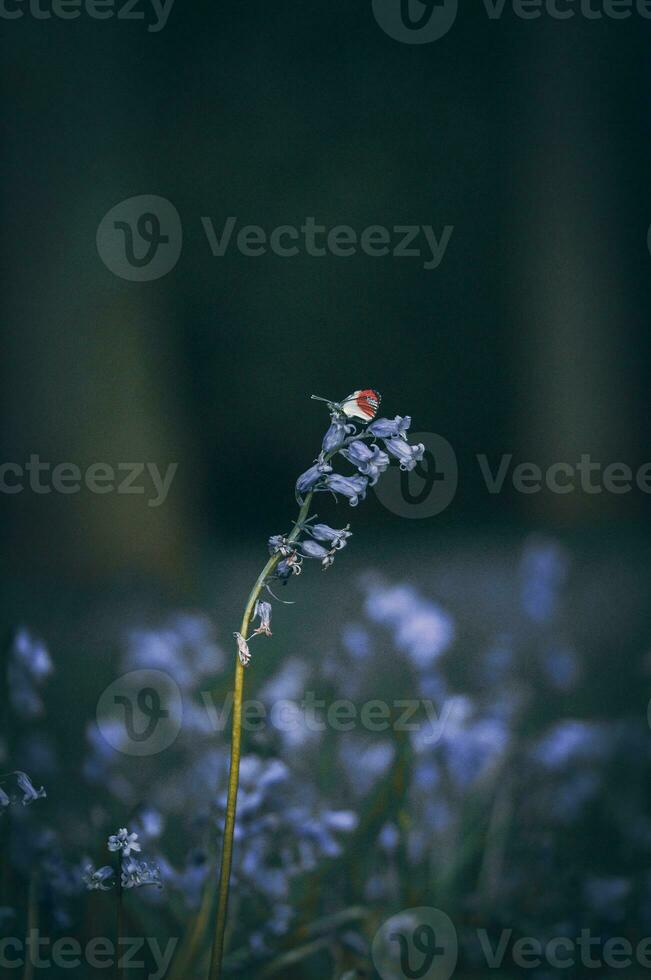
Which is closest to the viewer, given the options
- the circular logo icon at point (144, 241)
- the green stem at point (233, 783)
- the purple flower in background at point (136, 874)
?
the green stem at point (233, 783)

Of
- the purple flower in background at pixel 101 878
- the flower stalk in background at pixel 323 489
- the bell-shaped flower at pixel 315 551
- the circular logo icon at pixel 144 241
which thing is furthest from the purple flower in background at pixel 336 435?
the purple flower in background at pixel 101 878

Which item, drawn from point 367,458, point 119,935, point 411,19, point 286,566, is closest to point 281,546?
point 286,566

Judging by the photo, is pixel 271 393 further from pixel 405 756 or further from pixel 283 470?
pixel 405 756

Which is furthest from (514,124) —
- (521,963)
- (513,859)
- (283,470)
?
(521,963)

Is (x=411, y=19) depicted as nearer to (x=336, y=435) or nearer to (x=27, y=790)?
(x=336, y=435)

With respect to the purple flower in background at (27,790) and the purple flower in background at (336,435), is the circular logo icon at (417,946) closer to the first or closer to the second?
the purple flower in background at (27,790)

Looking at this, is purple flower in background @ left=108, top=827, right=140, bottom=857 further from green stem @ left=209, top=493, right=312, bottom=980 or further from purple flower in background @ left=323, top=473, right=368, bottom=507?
purple flower in background @ left=323, top=473, right=368, bottom=507

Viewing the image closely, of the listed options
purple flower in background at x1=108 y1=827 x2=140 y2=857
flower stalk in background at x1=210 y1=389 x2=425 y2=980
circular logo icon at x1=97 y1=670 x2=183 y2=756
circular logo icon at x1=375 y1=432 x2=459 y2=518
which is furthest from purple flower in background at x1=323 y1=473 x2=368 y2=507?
purple flower in background at x1=108 y1=827 x2=140 y2=857
